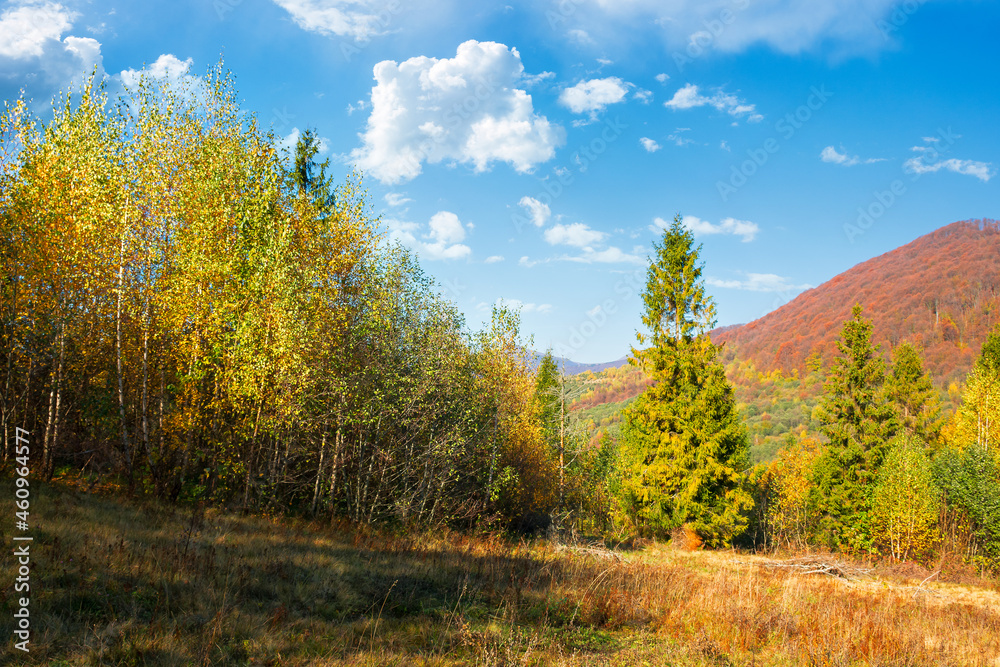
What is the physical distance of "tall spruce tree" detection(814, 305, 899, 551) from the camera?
29812 millimetres

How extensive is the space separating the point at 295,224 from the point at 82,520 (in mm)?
9164

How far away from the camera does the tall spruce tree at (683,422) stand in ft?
79.2

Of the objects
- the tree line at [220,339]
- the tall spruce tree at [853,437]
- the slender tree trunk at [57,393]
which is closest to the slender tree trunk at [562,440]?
the tree line at [220,339]

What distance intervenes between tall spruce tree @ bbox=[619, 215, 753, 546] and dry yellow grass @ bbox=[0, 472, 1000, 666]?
1274 cm

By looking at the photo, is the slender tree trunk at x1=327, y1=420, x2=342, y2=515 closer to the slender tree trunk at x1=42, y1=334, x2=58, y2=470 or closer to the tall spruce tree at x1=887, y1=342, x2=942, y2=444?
the slender tree trunk at x1=42, y1=334, x2=58, y2=470

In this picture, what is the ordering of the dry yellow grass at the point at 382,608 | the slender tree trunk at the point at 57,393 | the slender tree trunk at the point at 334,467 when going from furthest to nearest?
the slender tree trunk at the point at 334,467 < the slender tree trunk at the point at 57,393 < the dry yellow grass at the point at 382,608

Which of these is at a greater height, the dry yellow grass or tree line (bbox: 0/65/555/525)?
tree line (bbox: 0/65/555/525)

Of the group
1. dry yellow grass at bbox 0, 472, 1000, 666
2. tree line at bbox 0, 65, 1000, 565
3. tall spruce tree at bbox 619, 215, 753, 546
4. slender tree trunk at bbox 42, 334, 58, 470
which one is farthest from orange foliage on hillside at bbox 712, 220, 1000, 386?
slender tree trunk at bbox 42, 334, 58, 470

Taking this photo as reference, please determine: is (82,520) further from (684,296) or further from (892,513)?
(892,513)

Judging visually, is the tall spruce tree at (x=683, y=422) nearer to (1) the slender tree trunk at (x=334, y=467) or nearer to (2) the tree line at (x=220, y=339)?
(2) the tree line at (x=220, y=339)

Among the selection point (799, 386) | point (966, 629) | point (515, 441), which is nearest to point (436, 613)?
point (966, 629)

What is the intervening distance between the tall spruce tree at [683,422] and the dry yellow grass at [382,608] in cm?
1274

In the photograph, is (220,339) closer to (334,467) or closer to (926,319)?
(334,467)

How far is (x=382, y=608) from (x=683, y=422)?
69.1 ft
